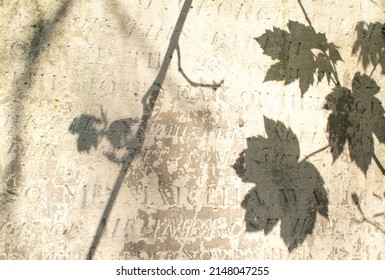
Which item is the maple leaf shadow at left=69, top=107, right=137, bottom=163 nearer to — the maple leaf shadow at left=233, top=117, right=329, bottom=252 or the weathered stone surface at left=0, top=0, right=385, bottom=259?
the weathered stone surface at left=0, top=0, right=385, bottom=259

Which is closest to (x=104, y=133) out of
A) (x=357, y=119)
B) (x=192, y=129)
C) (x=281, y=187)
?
(x=192, y=129)

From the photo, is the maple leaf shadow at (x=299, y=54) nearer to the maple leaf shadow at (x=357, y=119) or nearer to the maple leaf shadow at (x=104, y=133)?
the maple leaf shadow at (x=357, y=119)

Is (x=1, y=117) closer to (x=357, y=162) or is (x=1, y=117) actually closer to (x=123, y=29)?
(x=123, y=29)

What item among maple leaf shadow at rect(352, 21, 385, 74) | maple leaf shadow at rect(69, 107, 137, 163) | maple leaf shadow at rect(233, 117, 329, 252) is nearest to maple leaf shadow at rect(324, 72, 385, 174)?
maple leaf shadow at rect(352, 21, 385, 74)

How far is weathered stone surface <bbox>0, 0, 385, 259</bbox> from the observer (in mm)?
2662

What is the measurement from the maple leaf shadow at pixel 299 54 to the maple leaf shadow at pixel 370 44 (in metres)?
0.19

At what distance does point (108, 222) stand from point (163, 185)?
40cm

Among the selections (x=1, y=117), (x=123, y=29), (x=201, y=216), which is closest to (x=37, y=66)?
(x=1, y=117)

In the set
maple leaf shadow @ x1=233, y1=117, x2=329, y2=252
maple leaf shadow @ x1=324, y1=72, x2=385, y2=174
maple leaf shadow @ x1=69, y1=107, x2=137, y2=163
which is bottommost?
maple leaf shadow @ x1=233, y1=117, x2=329, y2=252

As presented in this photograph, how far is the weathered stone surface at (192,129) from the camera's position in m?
2.66

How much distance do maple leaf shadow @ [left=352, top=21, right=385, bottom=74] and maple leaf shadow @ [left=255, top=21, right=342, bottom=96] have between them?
192 millimetres

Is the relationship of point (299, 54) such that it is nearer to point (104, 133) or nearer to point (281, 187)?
point (281, 187)

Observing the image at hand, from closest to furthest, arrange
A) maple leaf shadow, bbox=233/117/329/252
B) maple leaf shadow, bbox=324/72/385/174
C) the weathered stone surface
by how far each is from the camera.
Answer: the weathered stone surface
maple leaf shadow, bbox=233/117/329/252
maple leaf shadow, bbox=324/72/385/174

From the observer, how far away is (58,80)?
269 centimetres
